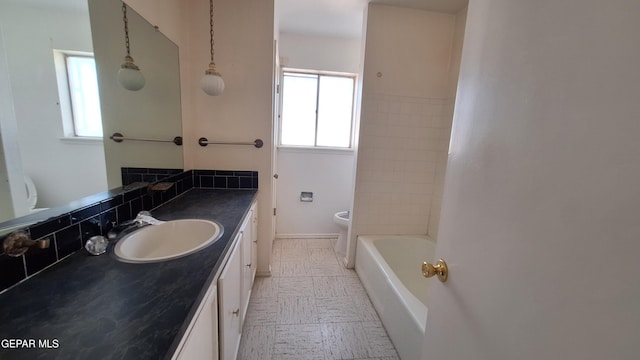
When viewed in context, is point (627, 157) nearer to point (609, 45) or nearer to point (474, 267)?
point (609, 45)

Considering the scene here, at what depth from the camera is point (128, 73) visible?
1.32 m

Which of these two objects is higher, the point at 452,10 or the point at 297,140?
the point at 452,10

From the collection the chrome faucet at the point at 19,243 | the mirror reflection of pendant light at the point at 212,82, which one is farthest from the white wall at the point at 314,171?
the chrome faucet at the point at 19,243

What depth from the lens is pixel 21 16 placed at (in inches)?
29.1

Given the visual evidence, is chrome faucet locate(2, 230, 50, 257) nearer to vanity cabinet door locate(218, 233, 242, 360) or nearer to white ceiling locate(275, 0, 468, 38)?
vanity cabinet door locate(218, 233, 242, 360)

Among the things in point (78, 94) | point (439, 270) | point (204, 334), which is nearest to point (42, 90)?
point (78, 94)

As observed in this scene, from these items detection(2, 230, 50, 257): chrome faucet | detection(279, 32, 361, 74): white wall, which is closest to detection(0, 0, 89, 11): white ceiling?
detection(2, 230, 50, 257): chrome faucet

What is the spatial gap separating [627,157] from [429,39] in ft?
7.24

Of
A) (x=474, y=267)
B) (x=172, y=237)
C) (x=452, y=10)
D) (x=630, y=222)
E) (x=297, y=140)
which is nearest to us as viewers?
(x=630, y=222)

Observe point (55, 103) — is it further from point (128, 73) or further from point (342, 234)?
point (342, 234)

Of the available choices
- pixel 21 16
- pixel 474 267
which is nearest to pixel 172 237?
pixel 21 16

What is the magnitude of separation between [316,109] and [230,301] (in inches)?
95.7

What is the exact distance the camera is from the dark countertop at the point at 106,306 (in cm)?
54

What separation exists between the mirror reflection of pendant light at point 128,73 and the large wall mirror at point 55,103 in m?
0.03
